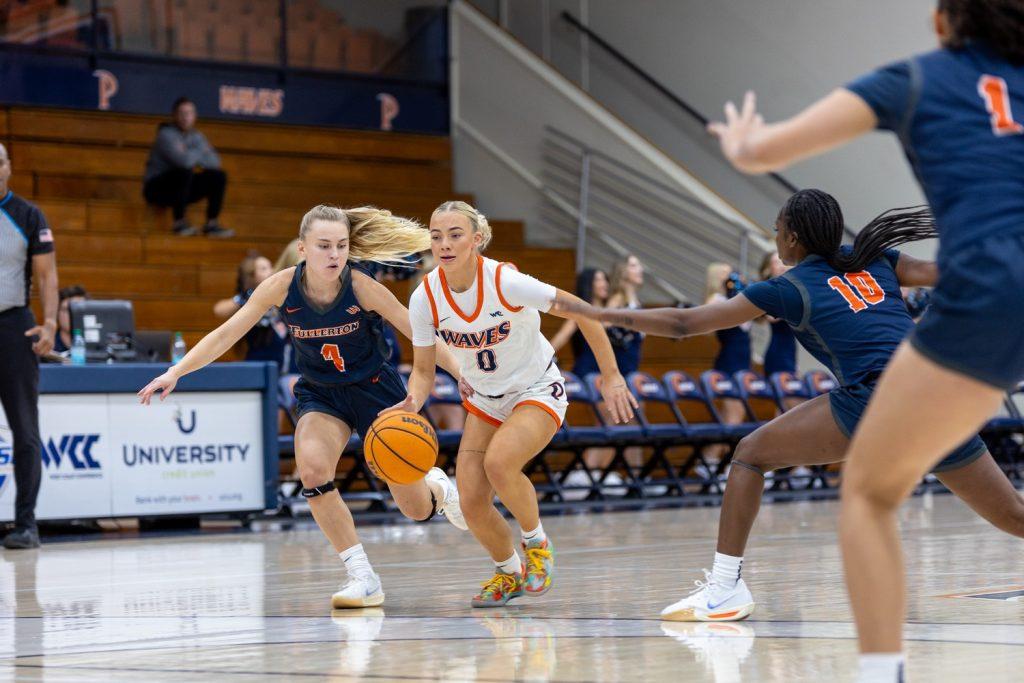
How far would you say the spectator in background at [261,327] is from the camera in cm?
1138

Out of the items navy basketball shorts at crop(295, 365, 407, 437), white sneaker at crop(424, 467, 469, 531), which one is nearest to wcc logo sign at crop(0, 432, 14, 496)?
navy basketball shorts at crop(295, 365, 407, 437)

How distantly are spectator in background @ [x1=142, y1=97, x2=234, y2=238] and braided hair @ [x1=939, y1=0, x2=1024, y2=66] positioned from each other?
1232 cm

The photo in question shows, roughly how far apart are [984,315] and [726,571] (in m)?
2.28

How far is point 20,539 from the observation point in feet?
29.5

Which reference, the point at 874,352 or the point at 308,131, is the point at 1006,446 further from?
the point at 874,352

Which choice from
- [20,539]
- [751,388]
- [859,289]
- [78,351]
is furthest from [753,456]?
[751,388]

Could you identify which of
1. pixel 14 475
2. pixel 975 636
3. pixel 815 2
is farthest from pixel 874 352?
pixel 815 2

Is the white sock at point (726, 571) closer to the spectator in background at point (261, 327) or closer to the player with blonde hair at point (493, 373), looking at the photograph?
the player with blonde hair at point (493, 373)

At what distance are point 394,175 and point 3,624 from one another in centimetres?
1268

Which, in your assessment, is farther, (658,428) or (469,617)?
(658,428)

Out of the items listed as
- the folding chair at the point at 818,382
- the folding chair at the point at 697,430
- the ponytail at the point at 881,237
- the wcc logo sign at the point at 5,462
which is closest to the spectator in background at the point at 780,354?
the folding chair at the point at 818,382

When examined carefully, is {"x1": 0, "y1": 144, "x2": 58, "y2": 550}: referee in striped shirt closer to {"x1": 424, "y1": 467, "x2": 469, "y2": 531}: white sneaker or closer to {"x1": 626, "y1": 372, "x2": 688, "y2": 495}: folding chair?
{"x1": 424, "y1": 467, "x2": 469, "y2": 531}: white sneaker

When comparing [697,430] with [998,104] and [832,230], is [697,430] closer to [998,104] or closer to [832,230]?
[832,230]

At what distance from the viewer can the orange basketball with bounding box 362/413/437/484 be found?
18.0 ft
